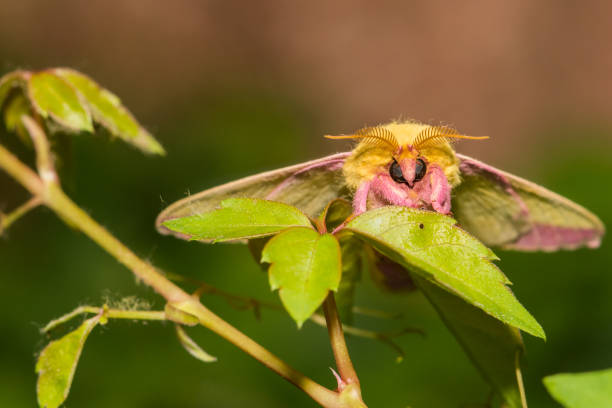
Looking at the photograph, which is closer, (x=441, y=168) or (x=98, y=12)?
(x=441, y=168)

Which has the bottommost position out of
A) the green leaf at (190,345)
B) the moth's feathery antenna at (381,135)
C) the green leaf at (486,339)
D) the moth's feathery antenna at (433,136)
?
the green leaf at (486,339)

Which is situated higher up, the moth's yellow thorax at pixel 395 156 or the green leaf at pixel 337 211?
the moth's yellow thorax at pixel 395 156

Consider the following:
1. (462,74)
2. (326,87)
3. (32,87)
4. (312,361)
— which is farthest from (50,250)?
(462,74)

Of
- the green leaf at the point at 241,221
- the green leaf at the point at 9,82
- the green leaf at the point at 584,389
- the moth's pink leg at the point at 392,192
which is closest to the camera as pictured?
the green leaf at the point at 584,389

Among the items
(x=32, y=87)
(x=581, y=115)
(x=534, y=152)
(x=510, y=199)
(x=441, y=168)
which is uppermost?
(x=32, y=87)

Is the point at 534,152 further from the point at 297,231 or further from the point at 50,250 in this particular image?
the point at 297,231

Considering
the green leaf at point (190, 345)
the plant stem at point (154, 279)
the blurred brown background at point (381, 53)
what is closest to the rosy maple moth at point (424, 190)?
the plant stem at point (154, 279)

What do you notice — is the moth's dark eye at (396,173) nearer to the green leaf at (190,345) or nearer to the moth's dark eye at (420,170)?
the moth's dark eye at (420,170)
